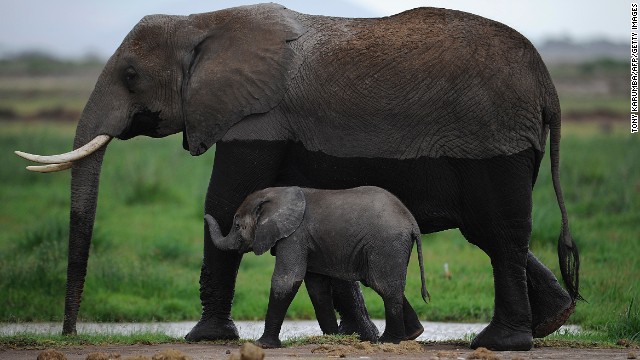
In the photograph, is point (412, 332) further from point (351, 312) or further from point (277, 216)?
point (277, 216)

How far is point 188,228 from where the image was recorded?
15461 mm

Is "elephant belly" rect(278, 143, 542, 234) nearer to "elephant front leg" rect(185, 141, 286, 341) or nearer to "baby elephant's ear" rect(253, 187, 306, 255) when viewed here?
"elephant front leg" rect(185, 141, 286, 341)

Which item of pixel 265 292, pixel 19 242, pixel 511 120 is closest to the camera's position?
pixel 511 120

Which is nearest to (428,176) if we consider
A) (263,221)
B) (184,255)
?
(263,221)

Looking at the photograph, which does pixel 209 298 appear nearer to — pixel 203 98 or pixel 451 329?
pixel 203 98

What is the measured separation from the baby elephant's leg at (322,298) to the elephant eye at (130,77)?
173cm

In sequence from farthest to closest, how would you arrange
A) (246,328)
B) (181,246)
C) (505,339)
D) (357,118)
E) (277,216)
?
(181,246), (246,328), (505,339), (357,118), (277,216)

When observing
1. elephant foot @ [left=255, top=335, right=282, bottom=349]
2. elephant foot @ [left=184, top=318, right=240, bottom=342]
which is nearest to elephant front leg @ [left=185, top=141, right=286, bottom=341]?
elephant foot @ [left=184, top=318, right=240, bottom=342]

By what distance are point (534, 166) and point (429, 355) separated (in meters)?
1.55

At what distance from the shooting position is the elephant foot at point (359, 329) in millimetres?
8930

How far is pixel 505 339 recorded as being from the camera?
Answer: 8.32m

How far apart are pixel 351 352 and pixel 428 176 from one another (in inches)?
51.8

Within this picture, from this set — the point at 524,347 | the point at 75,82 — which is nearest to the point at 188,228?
the point at 524,347

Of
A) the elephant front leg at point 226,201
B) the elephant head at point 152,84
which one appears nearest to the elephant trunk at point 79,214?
the elephant head at point 152,84
